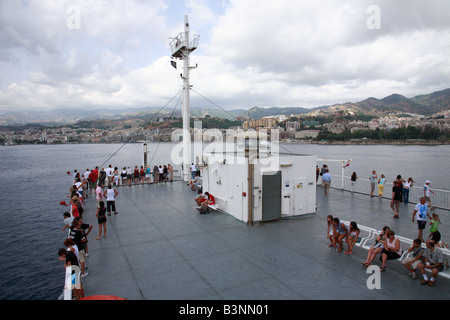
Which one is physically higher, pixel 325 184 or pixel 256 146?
pixel 256 146

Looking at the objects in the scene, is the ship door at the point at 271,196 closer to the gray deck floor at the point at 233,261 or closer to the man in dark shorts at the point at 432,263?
the gray deck floor at the point at 233,261

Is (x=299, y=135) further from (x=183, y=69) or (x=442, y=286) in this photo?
(x=442, y=286)

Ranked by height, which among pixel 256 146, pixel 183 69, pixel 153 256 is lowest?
pixel 153 256

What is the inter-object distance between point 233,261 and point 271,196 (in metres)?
3.41

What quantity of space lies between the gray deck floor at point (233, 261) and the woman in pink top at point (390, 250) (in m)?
0.29

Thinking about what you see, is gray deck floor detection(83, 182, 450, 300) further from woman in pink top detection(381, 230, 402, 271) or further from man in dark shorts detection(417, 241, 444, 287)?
woman in pink top detection(381, 230, 402, 271)

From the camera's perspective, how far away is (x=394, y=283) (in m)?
5.41

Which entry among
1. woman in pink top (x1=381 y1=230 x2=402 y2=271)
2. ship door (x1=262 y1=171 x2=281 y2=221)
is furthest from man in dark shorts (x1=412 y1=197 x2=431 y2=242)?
ship door (x1=262 y1=171 x2=281 y2=221)

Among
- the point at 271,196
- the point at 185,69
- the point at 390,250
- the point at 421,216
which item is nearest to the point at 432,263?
the point at 390,250

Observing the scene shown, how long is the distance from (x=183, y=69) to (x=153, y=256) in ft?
46.3

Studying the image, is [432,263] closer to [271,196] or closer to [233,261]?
[233,261]
